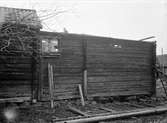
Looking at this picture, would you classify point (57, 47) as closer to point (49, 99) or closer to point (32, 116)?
point (49, 99)

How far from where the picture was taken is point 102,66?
1122cm

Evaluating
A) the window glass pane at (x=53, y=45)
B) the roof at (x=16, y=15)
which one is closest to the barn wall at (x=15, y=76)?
the window glass pane at (x=53, y=45)

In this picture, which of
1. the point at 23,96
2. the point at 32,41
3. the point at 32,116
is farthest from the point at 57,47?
the point at 32,116

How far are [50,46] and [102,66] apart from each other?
126 inches

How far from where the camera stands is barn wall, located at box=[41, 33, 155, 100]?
399 inches

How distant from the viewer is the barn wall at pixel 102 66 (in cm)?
1014

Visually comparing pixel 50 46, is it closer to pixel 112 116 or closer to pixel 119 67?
pixel 119 67

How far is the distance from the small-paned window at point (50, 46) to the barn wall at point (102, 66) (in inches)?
10.2

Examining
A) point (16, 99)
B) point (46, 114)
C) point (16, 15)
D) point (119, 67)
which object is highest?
point (16, 15)

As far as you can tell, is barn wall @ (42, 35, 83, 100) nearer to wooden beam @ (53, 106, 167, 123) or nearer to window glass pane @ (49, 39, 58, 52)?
window glass pane @ (49, 39, 58, 52)

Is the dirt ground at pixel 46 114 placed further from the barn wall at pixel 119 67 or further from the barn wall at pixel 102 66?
the barn wall at pixel 119 67

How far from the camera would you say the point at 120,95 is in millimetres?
11664

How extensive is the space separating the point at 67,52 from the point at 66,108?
291 cm

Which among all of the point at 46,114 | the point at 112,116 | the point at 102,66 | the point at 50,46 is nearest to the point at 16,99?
the point at 46,114
